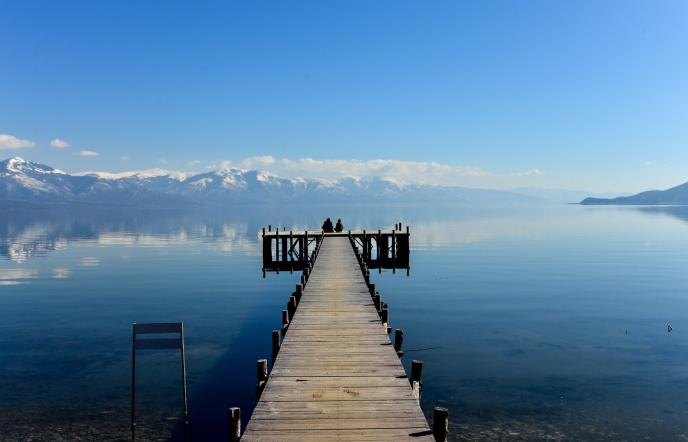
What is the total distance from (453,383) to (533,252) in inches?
2111

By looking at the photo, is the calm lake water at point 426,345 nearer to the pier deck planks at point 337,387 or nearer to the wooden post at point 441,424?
the pier deck planks at point 337,387

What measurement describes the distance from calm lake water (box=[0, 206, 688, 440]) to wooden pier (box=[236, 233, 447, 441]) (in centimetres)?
438

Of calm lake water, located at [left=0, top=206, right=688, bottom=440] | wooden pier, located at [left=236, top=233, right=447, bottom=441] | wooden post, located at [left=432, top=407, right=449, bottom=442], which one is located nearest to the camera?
wooden post, located at [left=432, top=407, right=449, bottom=442]

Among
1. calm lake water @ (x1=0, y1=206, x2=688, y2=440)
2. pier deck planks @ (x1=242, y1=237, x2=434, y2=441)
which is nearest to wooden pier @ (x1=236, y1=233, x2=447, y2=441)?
pier deck planks @ (x1=242, y1=237, x2=434, y2=441)

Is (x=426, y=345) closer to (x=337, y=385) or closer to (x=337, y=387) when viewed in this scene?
(x=337, y=385)

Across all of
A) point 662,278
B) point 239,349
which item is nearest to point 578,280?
point 662,278

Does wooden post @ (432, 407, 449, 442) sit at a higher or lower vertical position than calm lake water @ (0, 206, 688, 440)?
higher

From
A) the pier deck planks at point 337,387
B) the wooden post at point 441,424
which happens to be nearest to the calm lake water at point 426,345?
the pier deck planks at point 337,387

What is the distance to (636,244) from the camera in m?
82.1

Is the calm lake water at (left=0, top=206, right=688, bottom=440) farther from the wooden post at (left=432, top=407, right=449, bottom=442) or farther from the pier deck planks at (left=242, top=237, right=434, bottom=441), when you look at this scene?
the wooden post at (left=432, top=407, right=449, bottom=442)

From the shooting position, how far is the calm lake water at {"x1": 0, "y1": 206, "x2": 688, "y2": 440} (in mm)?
17984

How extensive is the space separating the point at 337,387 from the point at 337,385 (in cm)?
12

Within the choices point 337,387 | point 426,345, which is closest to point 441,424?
point 337,387

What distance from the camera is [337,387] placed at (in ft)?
37.7
